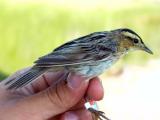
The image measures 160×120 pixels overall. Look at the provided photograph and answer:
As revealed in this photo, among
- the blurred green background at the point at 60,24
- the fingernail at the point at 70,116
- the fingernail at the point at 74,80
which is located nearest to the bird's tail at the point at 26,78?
the fingernail at the point at 74,80

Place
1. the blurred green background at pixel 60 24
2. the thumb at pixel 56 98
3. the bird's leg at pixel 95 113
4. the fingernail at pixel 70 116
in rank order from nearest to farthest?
the thumb at pixel 56 98 < the fingernail at pixel 70 116 < the bird's leg at pixel 95 113 < the blurred green background at pixel 60 24

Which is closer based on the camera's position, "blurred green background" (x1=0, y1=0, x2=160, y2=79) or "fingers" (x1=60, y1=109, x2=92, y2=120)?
"fingers" (x1=60, y1=109, x2=92, y2=120)

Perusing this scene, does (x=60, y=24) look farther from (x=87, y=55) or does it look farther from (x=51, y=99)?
(x=51, y=99)

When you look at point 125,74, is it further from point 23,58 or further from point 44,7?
point 44,7

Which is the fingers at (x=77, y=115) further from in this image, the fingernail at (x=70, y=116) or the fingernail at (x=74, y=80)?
the fingernail at (x=74, y=80)

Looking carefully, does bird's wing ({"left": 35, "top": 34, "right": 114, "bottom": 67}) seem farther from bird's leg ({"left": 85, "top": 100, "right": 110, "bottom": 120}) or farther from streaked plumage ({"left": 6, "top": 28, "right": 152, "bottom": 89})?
bird's leg ({"left": 85, "top": 100, "right": 110, "bottom": 120})

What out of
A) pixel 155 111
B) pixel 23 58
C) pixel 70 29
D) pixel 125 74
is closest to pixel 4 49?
pixel 23 58

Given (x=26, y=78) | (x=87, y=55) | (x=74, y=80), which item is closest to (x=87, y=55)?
(x=87, y=55)

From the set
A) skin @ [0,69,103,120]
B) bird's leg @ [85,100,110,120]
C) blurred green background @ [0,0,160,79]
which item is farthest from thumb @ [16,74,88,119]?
blurred green background @ [0,0,160,79]
